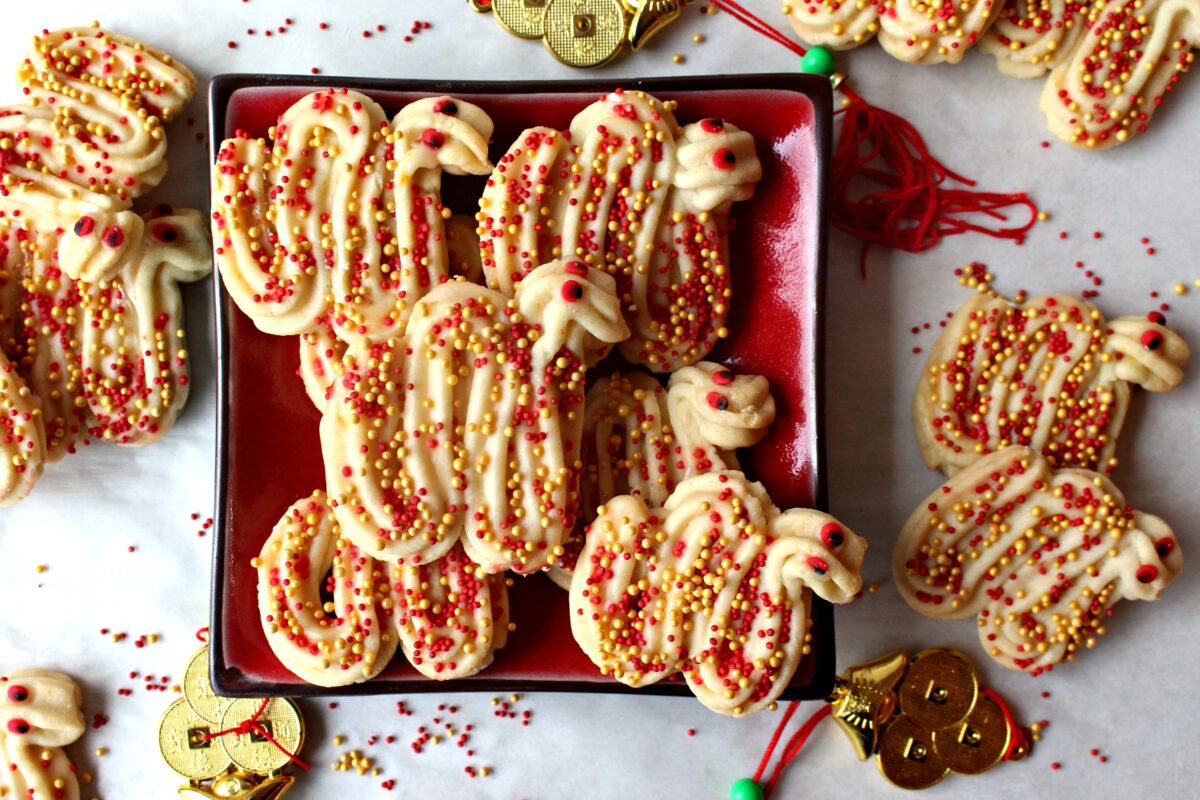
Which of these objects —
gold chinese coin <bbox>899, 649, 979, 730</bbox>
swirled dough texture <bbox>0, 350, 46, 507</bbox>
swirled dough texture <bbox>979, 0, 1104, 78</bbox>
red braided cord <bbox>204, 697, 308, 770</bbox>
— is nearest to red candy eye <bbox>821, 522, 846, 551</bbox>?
gold chinese coin <bbox>899, 649, 979, 730</bbox>

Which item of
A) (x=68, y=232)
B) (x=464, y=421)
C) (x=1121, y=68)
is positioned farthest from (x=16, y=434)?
(x=1121, y=68)

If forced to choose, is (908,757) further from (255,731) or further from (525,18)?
(525,18)

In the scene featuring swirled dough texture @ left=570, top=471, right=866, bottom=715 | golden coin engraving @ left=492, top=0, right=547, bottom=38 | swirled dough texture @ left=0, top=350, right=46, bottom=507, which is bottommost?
swirled dough texture @ left=570, top=471, right=866, bottom=715

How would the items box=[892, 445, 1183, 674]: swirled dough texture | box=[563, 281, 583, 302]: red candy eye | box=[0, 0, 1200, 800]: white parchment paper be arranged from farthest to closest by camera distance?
box=[0, 0, 1200, 800]: white parchment paper → box=[892, 445, 1183, 674]: swirled dough texture → box=[563, 281, 583, 302]: red candy eye

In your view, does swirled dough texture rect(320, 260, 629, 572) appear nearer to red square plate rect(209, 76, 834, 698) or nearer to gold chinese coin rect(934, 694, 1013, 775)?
red square plate rect(209, 76, 834, 698)

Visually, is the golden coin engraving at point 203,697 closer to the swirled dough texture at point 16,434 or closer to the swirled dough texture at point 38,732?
the swirled dough texture at point 38,732

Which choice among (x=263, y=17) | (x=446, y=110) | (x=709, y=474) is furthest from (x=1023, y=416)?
(x=263, y=17)

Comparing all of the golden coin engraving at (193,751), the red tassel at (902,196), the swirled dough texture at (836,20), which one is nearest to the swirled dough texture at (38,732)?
the golden coin engraving at (193,751)
